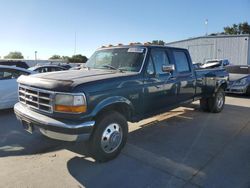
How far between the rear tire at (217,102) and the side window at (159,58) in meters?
3.11

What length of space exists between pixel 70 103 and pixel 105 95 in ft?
2.03

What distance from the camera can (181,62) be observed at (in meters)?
6.48

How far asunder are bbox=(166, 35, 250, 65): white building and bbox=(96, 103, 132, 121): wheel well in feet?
111

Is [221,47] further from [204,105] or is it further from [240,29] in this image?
[240,29]

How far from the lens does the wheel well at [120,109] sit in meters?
4.27

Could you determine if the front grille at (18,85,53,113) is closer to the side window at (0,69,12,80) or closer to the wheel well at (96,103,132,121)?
the wheel well at (96,103,132,121)

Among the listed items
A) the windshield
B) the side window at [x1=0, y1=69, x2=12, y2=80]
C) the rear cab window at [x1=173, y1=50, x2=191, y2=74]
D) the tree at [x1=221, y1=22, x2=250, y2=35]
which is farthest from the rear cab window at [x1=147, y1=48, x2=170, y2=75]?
the tree at [x1=221, y1=22, x2=250, y2=35]

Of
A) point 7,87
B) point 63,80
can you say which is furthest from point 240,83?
point 63,80

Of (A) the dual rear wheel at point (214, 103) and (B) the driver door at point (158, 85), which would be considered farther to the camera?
(A) the dual rear wheel at point (214, 103)

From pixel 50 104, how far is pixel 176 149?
256 centimetres

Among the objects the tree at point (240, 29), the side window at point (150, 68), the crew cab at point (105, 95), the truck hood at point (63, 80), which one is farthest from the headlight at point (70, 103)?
the tree at point (240, 29)

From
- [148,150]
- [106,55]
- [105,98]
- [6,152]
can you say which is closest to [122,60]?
[106,55]

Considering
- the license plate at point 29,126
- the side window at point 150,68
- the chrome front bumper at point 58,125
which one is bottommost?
the license plate at point 29,126

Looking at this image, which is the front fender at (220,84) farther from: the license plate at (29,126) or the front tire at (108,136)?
the license plate at (29,126)
